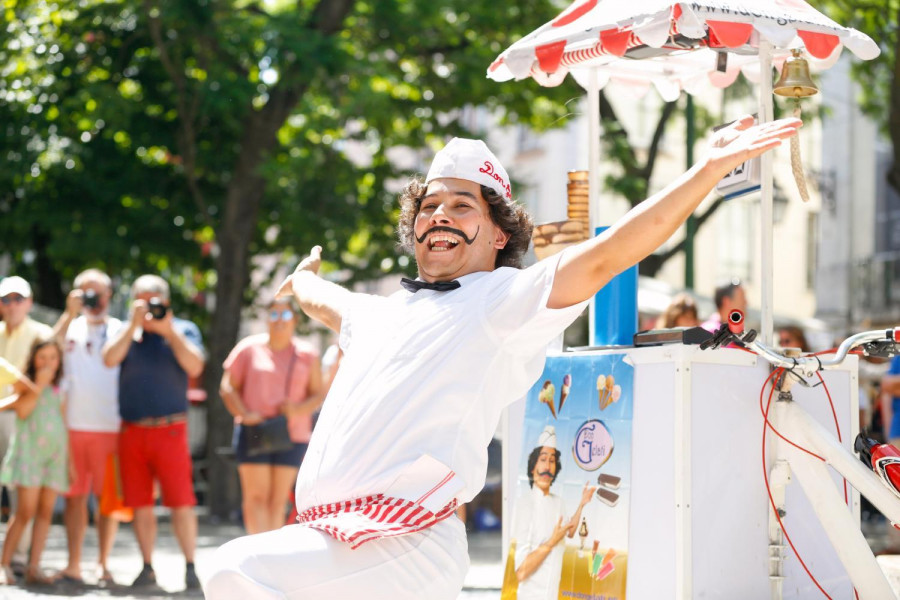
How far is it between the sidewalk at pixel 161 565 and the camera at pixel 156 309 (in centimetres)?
168

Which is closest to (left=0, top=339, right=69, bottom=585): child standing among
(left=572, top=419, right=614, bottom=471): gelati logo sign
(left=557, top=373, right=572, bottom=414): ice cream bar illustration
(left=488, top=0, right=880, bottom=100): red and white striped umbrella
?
(left=488, top=0, right=880, bottom=100): red and white striped umbrella

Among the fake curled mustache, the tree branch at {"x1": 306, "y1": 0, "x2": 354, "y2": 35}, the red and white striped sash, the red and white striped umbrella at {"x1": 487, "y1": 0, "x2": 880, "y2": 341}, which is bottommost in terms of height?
the red and white striped sash

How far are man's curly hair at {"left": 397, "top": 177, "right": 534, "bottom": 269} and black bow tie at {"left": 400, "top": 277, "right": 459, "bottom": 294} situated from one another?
0.95 feet

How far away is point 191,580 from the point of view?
8.46 metres

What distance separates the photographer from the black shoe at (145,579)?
27.9 ft

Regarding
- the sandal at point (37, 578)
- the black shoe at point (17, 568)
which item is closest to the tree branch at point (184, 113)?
the black shoe at point (17, 568)

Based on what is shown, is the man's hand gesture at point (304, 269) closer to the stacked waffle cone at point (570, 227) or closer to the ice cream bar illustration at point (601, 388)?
the ice cream bar illustration at point (601, 388)

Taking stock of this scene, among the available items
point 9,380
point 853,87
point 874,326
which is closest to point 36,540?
point 9,380

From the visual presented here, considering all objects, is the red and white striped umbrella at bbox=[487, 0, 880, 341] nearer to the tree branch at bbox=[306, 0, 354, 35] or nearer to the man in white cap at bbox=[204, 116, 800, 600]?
the man in white cap at bbox=[204, 116, 800, 600]

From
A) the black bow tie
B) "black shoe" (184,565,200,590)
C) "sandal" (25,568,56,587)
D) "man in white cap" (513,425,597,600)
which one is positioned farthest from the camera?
"sandal" (25,568,56,587)

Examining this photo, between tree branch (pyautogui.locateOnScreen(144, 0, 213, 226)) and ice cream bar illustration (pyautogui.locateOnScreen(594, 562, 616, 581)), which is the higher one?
tree branch (pyautogui.locateOnScreen(144, 0, 213, 226))

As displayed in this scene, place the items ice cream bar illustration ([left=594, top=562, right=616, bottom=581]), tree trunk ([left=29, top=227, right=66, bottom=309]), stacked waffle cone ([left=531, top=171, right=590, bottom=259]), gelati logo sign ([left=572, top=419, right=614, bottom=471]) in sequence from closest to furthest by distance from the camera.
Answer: ice cream bar illustration ([left=594, top=562, right=616, bottom=581])
gelati logo sign ([left=572, top=419, right=614, bottom=471])
stacked waffle cone ([left=531, top=171, right=590, bottom=259])
tree trunk ([left=29, top=227, right=66, bottom=309])

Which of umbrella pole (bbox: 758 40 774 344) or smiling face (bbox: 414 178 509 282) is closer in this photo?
smiling face (bbox: 414 178 509 282)

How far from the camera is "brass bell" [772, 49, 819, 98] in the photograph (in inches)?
193
